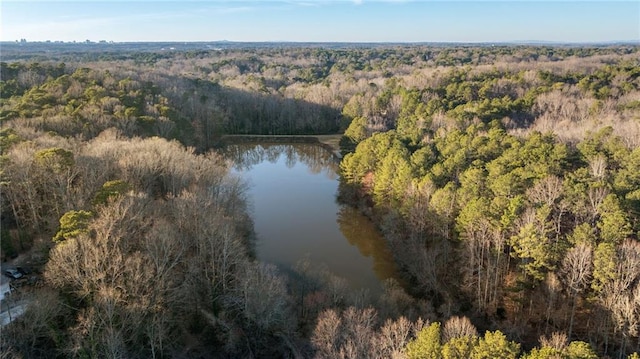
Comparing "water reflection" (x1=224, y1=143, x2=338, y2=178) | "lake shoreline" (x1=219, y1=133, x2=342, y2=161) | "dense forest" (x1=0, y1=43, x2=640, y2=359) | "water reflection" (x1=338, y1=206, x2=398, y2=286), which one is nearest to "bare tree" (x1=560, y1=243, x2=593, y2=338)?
"dense forest" (x1=0, y1=43, x2=640, y2=359)

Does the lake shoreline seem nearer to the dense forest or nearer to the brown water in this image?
the brown water

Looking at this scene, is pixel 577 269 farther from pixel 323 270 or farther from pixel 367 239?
pixel 367 239

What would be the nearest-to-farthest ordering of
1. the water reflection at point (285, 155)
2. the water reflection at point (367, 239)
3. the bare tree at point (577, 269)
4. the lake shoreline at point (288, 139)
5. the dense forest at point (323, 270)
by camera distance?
the dense forest at point (323, 270)
the bare tree at point (577, 269)
the water reflection at point (367, 239)
the water reflection at point (285, 155)
the lake shoreline at point (288, 139)

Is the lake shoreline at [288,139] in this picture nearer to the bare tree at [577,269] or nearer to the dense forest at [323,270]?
the dense forest at [323,270]

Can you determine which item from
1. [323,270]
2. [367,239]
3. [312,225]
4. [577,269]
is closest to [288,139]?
[312,225]

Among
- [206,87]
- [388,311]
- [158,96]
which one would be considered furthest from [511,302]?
[206,87]

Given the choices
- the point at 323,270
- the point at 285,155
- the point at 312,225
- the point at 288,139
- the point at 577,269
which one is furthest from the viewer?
the point at 288,139

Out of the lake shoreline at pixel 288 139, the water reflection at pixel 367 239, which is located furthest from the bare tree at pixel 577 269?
the lake shoreline at pixel 288 139

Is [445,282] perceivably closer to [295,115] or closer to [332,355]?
[332,355]

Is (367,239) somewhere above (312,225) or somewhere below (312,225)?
below

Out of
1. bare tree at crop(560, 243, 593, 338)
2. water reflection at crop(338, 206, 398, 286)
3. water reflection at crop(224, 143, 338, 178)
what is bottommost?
water reflection at crop(338, 206, 398, 286)
